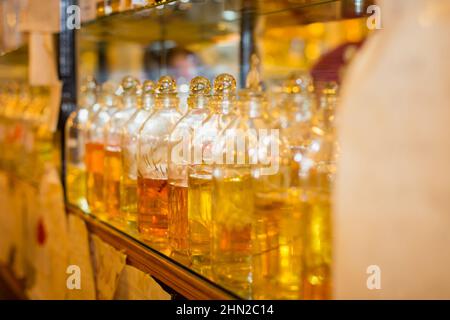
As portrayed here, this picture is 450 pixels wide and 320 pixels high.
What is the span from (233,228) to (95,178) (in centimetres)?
66

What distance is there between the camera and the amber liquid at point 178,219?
990 millimetres

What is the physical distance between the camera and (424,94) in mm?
498

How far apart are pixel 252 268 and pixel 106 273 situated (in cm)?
59

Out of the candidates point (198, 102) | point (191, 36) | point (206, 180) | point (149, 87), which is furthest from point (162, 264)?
point (191, 36)

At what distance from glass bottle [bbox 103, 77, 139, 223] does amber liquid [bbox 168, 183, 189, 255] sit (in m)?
0.29

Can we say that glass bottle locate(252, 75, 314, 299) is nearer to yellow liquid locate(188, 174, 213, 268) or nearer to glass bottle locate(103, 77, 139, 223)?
yellow liquid locate(188, 174, 213, 268)

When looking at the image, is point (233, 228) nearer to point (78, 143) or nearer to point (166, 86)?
point (166, 86)

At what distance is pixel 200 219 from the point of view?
3.09 ft

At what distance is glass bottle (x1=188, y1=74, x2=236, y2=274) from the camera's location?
0.93m

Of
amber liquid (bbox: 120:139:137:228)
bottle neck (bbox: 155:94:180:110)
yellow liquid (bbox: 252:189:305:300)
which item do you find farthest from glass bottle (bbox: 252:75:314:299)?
amber liquid (bbox: 120:139:137:228)

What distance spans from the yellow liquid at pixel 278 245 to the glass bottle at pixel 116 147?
1.73ft

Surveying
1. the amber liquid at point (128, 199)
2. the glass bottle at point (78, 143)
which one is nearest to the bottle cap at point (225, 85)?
the amber liquid at point (128, 199)

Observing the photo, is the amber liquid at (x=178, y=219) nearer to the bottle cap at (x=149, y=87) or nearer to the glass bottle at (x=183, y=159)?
the glass bottle at (x=183, y=159)
